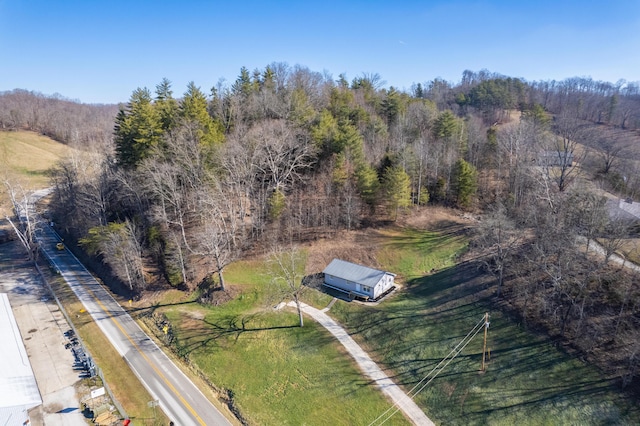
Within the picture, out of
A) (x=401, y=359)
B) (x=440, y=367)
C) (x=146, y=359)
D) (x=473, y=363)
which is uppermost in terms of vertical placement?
(x=473, y=363)

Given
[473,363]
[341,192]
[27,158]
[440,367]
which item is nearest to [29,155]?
[27,158]

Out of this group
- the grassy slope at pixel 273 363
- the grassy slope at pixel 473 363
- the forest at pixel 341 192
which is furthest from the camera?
the forest at pixel 341 192

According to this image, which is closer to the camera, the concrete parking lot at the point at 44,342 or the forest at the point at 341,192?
the concrete parking lot at the point at 44,342

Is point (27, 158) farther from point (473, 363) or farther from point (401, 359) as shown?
point (473, 363)

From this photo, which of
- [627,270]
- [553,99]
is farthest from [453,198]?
[553,99]

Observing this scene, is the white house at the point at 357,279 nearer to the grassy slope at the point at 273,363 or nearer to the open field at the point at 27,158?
the grassy slope at the point at 273,363

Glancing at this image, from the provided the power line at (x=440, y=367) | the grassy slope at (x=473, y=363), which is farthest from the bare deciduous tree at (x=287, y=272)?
the power line at (x=440, y=367)

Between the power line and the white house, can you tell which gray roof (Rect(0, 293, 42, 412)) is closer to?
the power line

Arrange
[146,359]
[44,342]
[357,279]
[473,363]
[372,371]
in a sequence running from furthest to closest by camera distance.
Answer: [357,279]
[44,342]
[146,359]
[372,371]
[473,363]
